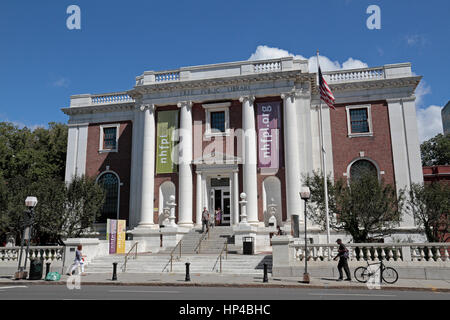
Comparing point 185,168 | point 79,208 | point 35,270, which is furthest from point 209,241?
point 35,270

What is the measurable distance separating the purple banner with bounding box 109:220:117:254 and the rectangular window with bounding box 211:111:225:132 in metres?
11.7

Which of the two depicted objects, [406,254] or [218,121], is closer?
[406,254]

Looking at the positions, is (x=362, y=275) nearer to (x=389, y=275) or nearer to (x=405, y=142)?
(x=389, y=275)

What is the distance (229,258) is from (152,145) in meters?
14.1

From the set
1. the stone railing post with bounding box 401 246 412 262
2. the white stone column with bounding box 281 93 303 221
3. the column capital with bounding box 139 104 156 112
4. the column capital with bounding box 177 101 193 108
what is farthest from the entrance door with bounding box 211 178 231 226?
the stone railing post with bounding box 401 246 412 262

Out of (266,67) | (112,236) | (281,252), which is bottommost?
(281,252)

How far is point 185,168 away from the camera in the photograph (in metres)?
31.5

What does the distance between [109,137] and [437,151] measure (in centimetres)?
4277

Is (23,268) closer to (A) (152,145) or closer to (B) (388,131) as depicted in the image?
(A) (152,145)

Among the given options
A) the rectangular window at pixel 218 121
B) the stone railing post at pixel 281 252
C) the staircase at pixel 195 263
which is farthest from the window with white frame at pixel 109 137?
the stone railing post at pixel 281 252

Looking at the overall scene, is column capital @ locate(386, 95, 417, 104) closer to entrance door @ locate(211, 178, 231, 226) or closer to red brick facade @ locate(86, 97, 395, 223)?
red brick facade @ locate(86, 97, 395, 223)

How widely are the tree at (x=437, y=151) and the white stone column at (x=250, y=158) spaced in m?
33.0

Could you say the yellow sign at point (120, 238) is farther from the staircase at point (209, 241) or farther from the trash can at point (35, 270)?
the trash can at point (35, 270)

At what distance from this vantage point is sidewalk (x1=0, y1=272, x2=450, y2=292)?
15045mm
